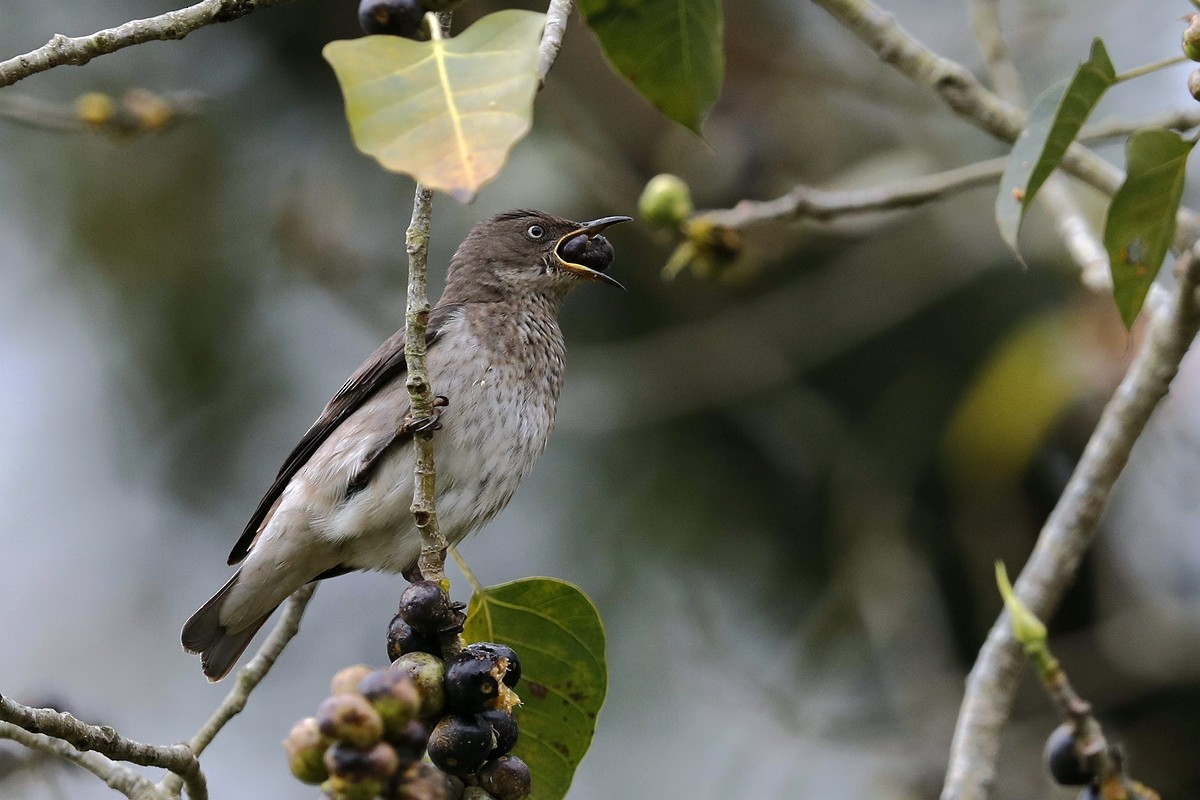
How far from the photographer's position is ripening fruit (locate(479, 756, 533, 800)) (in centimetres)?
249

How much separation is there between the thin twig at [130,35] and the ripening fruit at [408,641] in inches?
51.6

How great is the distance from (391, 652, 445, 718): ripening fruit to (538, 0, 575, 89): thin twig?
4.16ft

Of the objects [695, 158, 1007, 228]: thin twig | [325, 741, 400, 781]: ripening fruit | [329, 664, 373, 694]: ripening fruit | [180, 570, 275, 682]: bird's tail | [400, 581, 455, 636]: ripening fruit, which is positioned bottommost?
[325, 741, 400, 781]: ripening fruit

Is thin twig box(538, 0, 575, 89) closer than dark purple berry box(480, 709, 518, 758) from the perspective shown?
No

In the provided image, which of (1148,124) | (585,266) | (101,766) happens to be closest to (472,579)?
(101,766)

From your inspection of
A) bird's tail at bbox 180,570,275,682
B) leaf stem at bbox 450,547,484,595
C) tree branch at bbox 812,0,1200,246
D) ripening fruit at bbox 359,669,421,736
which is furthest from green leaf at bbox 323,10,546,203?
bird's tail at bbox 180,570,275,682

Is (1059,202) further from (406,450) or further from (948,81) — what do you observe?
(406,450)

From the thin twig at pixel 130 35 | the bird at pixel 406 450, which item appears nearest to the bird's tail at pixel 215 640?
the bird at pixel 406 450

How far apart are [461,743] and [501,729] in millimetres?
120

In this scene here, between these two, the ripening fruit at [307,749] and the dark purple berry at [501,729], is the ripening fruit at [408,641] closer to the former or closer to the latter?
the dark purple berry at [501,729]

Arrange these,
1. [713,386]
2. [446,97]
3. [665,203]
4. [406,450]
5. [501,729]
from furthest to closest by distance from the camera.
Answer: [713,386], [665,203], [406,450], [501,729], [446,97]

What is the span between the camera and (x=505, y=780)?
249 centimetres

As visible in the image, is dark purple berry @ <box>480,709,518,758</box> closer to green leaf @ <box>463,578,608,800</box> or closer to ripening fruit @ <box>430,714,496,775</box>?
ripening fruit @ <box>430,714,496,775</box>

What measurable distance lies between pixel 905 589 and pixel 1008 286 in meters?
2.04
